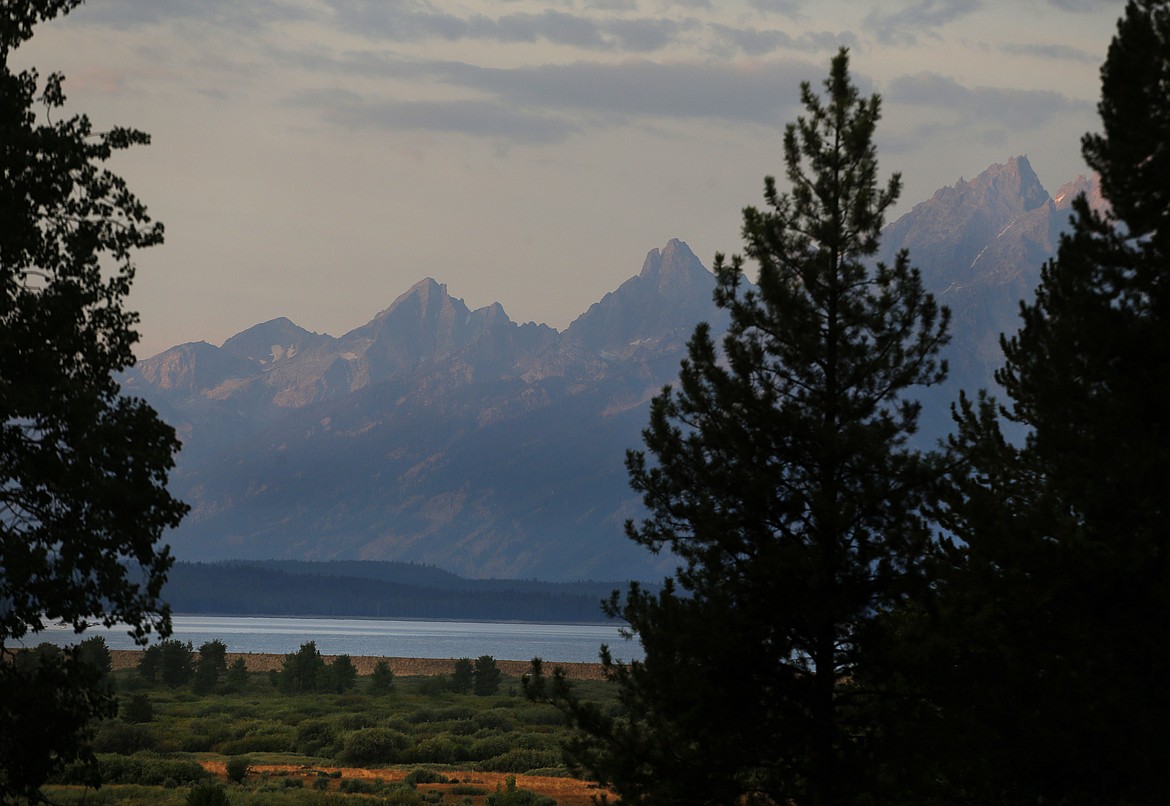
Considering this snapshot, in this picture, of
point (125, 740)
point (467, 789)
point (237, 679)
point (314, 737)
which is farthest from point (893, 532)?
point (237, 679)

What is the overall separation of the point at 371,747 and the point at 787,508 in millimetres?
→ 40429

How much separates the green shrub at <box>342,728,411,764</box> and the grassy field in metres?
0.05

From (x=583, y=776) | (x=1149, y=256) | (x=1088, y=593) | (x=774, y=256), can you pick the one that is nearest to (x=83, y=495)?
(x=583, y=776)

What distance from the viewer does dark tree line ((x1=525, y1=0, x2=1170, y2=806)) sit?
53.7 ft

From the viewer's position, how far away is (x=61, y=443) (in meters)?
17.1

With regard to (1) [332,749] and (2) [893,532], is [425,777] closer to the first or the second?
(1) [332,749]

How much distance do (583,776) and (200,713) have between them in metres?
57.2

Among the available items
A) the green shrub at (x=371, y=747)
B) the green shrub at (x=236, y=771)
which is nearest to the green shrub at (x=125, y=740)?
the green shrub at (x=371, y=747)

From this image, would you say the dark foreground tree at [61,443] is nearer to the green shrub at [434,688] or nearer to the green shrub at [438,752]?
the green shrub at [438,752]

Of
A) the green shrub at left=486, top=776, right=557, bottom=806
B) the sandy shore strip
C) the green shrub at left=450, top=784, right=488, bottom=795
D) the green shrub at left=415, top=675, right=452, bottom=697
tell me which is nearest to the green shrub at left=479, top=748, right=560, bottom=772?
the green shrub at left=450, top=784, right=488, bottom=795

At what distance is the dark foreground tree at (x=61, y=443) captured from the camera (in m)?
16.2

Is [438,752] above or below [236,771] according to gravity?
below

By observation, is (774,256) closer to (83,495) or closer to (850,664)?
(850,664)

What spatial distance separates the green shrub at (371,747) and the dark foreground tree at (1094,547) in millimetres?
40678
